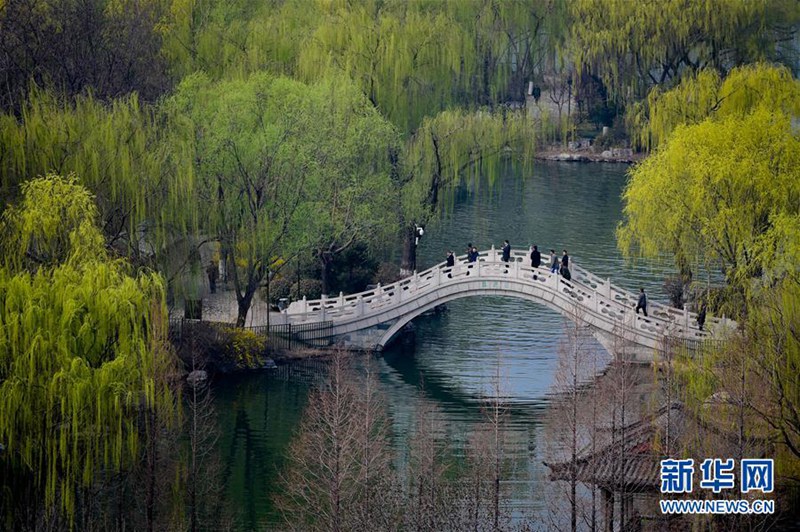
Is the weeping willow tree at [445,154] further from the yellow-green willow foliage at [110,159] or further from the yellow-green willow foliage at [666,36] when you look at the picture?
the yellow-green willow foliage at [666,36]

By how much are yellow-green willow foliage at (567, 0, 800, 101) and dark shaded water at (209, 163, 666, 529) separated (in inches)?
302

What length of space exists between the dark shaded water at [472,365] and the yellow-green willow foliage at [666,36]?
25.2 feet

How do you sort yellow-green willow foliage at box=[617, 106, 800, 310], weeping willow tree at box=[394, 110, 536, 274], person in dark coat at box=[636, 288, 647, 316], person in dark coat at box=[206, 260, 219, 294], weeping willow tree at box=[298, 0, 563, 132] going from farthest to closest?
weeping willow tree at box=[298, 0, 563, 132]
weeping willow tree at box=[394, 110, 536, 274]
person in dark coat at box=[206, 260, 219, 294]
person in dark coat at box=[636, 288, 647, 316]
yellow-green willow foliage at box=[617, 106, 800, 310]

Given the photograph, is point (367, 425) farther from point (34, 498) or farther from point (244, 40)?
point (244, 40)

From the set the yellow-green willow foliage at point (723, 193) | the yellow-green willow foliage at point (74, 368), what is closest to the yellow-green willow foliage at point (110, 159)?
the yellow-green willow foliage at point (74, 368)

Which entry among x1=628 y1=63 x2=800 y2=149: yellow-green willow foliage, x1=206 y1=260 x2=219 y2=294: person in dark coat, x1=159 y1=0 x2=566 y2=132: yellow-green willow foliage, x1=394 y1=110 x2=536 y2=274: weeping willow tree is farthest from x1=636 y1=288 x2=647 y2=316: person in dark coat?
x1=159 y1=0 x2=566 y2=132: yellow-green willow foliage

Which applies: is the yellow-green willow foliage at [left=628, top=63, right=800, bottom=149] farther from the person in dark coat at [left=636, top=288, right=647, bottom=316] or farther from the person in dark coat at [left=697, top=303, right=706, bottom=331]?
the person in dark coat at [left=697, top=303, right=706, bottom=331]

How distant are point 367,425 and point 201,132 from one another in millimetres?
16909

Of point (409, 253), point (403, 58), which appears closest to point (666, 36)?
point (403, 58)

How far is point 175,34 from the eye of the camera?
51.3 meters

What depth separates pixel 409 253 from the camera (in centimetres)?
4806

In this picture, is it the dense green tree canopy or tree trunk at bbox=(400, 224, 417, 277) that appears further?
tree trunk at bbox=(400, 224, 417, 277)

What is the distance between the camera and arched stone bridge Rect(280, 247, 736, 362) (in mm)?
40094

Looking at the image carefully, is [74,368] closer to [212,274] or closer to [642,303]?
[642,303]
